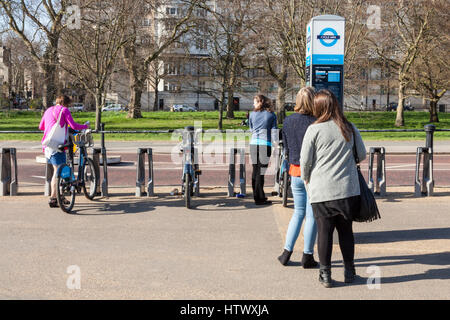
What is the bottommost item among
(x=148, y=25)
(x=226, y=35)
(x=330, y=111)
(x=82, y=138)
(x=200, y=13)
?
(x=82, y=138)

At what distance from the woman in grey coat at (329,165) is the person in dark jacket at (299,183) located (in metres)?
0.59

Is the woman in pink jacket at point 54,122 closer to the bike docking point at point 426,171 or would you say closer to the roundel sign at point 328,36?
the roundel sign at point 328,36

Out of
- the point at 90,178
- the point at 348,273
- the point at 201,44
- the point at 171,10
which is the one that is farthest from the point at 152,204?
the point at 171,10

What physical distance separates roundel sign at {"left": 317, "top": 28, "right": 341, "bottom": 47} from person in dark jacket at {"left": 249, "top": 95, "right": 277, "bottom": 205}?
85.5 inches

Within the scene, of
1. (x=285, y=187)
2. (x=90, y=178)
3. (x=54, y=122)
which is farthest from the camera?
(x=90, y=178)

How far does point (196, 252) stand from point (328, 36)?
3168mm

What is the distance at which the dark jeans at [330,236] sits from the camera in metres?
5.17

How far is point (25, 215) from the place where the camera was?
8461 mm

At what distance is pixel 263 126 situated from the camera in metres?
9.30

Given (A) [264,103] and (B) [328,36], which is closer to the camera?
(B) [328,36]

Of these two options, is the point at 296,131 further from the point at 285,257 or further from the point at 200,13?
the point at 200,13

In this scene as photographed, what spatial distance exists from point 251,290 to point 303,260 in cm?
94
